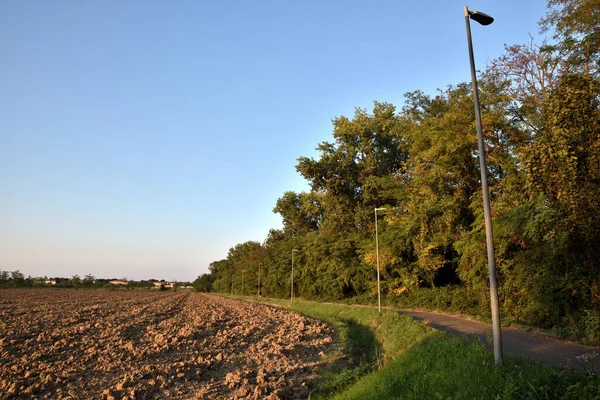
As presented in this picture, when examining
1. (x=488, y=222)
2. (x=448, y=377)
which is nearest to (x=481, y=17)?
(x=488, y=222)

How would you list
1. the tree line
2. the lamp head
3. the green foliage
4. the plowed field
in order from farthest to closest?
the green foliage, the tree line, the plowed field, the lamp head

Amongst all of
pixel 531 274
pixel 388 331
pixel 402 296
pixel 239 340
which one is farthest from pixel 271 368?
pixel 402 296

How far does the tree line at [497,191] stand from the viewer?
14.2 meters

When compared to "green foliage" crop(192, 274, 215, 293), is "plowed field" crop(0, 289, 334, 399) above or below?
above

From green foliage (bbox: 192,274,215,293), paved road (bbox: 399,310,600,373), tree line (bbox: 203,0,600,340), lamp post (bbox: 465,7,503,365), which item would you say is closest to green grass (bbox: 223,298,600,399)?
lamp post (bbox: 465,7,503,365)

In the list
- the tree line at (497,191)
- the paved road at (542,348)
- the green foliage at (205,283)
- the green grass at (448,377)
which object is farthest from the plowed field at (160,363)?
the green foliage at (205,283)

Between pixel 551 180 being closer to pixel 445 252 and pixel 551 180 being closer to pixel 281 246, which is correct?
pixel 445 252

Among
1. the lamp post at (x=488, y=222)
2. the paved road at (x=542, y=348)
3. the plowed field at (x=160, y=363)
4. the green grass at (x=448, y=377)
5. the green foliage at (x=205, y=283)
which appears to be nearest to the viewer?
the green grass at (x=448, y=377)

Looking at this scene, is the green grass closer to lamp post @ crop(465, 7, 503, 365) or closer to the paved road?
lamp post @ crop(465, 7, 503, 365)

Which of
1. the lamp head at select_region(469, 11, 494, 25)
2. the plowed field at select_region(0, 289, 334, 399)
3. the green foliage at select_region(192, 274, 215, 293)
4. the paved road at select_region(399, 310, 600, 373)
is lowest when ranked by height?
the green foliage at select_region(192, 274, 215, 293)

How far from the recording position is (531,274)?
59.7 feet

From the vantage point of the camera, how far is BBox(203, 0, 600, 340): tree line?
14.2m

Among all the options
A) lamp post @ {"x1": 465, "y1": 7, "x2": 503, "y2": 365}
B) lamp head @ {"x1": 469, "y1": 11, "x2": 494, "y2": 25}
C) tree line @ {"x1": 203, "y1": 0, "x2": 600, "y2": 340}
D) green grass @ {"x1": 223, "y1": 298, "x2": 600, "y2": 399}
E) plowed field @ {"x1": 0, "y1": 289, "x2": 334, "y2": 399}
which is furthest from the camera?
tree line @ {"x1": 203, "y1": 0, "x2": 600, "y2": 340}

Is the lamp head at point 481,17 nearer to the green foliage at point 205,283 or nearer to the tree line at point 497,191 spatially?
the tree line at point 497,191
